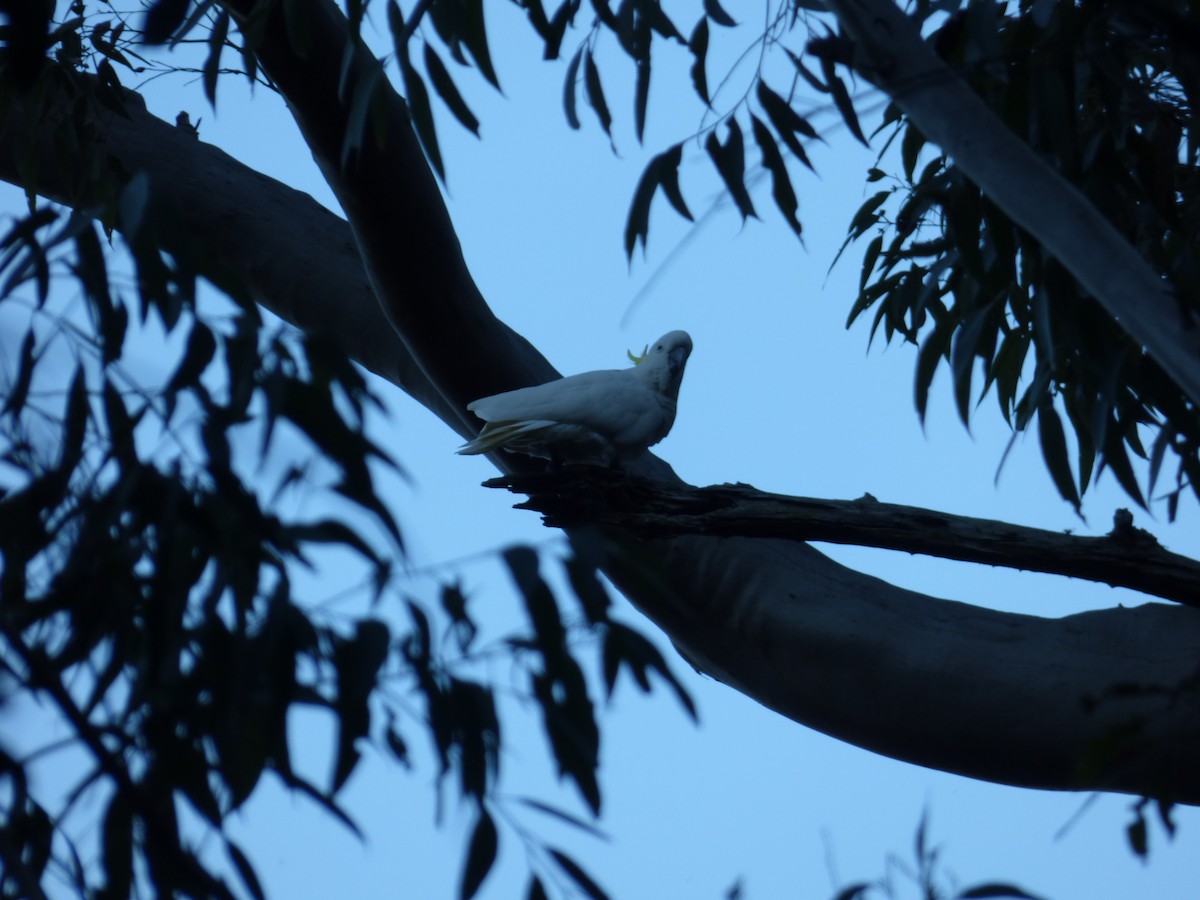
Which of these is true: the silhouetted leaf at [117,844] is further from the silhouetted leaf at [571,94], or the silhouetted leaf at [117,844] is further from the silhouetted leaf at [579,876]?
the silhouetted leaf at [571,94]

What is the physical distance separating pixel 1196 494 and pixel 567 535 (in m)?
0.99

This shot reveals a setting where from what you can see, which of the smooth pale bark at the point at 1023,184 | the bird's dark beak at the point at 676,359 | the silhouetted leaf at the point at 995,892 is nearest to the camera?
the silhouetted leaf at the point at 995,892

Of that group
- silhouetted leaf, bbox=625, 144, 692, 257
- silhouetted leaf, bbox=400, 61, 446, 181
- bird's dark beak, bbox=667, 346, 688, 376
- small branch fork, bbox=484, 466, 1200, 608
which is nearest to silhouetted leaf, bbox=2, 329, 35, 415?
silhouetted leaf, bbox=400, 61, 446, 181

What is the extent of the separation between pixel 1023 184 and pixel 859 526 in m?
0.57

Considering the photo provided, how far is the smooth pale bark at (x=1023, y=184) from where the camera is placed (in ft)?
3.87

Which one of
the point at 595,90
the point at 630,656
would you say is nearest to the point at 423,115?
the point at 595,90

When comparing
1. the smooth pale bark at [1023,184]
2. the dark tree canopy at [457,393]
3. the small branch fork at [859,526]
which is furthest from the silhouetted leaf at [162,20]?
the small branch fork at [859,526]

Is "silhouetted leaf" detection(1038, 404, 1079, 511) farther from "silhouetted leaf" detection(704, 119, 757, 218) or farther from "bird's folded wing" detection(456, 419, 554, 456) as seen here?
"bird's folded wing" detection(456, 419, 554, 456)

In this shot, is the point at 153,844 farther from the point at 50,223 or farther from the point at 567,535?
the point at 50,223

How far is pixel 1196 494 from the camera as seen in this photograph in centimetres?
170

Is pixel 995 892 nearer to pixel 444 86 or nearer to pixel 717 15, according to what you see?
pixel 444 86

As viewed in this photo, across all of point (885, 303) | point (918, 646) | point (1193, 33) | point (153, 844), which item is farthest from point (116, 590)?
point (885, 303)

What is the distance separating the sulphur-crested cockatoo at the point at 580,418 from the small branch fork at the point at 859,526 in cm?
18

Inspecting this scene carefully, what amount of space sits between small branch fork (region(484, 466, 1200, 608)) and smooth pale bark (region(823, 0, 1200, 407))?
407mm
